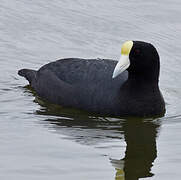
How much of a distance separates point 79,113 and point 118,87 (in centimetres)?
57

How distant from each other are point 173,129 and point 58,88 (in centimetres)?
175

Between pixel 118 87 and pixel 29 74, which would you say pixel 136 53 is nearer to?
pixel 118 87

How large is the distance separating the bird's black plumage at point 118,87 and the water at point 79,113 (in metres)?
0.14

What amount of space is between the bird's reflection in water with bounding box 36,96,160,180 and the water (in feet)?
0.04

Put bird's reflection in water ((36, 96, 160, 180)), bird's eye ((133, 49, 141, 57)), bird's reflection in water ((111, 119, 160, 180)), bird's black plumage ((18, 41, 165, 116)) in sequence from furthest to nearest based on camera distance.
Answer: bird's black plumage ((18, 41, 165, 116))
bird's eye ((133, 49, 141, 57))
bird's reflection in water ((36, 96, 160, 180))
bird's reflection in water ((111, 119, 160, 180))

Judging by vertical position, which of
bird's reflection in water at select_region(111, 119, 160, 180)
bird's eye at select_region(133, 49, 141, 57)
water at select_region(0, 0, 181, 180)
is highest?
bird's eye at select_region(133, 49, 141, 57)

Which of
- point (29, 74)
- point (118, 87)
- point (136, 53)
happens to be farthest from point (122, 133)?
point (29, 74)

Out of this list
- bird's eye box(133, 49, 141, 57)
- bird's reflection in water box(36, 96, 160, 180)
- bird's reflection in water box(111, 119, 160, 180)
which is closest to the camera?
bird's reflection in water box(111, 119, 160, 180)

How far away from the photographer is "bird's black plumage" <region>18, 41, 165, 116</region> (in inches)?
371

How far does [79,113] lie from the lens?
967 cm

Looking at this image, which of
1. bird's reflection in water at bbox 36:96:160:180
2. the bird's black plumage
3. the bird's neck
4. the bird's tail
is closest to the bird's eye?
the bird's black plumage

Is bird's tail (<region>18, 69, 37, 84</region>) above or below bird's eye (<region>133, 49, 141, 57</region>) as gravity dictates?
below

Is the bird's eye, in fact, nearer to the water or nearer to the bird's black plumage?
the bird's black plumage

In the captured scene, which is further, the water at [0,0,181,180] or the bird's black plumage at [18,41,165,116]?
the bird's black plumage at [18,41,165,116]
